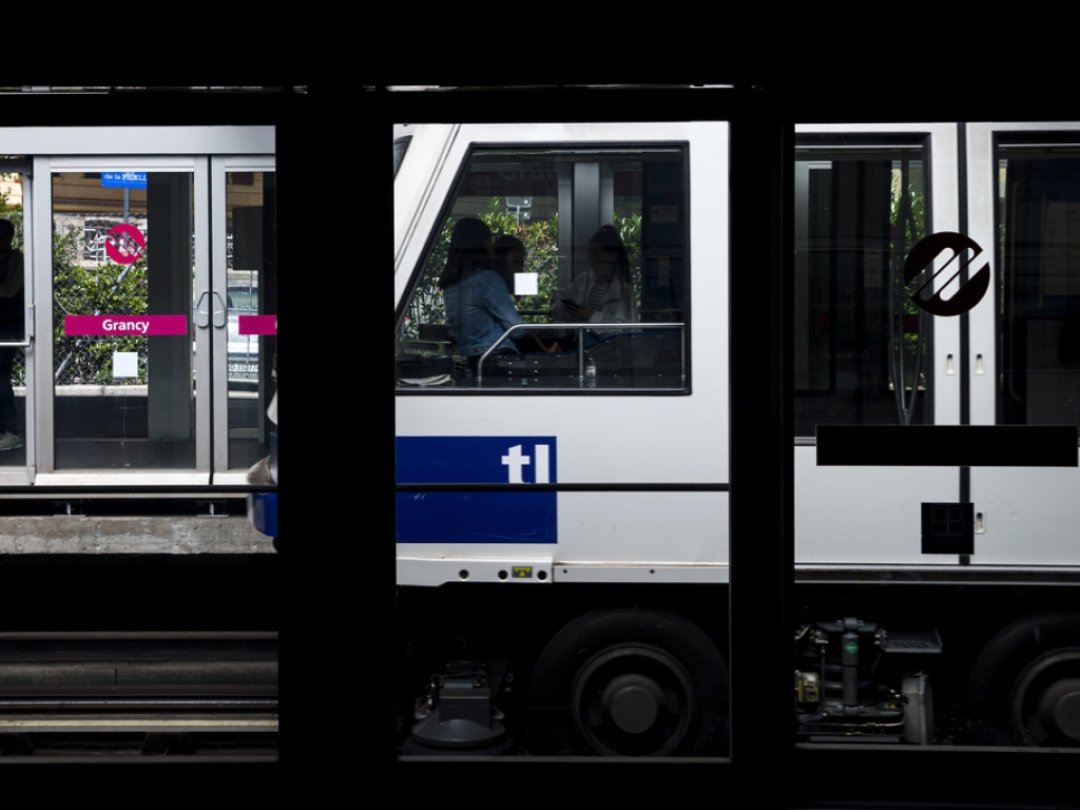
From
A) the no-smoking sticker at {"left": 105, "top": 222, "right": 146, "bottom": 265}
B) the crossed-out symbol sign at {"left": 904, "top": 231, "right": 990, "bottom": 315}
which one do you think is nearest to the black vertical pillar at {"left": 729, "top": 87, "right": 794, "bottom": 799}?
the crossed-out symbol sign at {"left": 904, "top": 231, "right": 990, "bottom": 315}

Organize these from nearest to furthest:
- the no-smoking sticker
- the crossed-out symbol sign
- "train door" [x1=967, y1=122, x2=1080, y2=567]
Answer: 1. the crossed-out symbol sign
2. "train door" [x1=967, y1=122, x2=1080, y2=567]
3. the no-smoking sticker

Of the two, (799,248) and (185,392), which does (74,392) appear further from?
(799,248)

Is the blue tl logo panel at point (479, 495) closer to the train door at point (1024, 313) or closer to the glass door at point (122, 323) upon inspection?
the glass door at point (122, 323)

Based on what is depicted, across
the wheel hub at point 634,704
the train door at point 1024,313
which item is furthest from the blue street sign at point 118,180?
the train door at point 1024,313

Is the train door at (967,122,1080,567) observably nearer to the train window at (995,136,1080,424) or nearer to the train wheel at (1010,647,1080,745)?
the train window at (995,136,1080,424)

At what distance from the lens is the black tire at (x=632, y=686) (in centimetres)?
444

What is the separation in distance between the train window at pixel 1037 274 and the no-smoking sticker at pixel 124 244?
3336mm

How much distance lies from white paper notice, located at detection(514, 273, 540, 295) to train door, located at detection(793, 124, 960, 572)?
0.86 metres

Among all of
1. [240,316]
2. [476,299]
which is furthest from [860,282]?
[240,316]

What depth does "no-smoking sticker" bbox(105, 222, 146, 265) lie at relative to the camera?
5.22 m

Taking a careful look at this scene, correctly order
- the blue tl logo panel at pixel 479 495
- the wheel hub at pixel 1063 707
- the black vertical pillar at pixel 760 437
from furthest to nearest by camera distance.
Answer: the blue tl logo panel at pixel 479 495 → the wheel hub at pixel 1063 707 → the black vertical pillar at pixel 760 437

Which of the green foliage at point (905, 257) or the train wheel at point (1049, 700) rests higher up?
the green foliage at point (905, 257)

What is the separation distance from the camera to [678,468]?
4391 mm

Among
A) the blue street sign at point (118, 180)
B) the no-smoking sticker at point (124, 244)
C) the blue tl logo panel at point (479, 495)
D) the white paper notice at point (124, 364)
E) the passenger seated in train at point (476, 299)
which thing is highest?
the blue street sign at point (118, 180)
